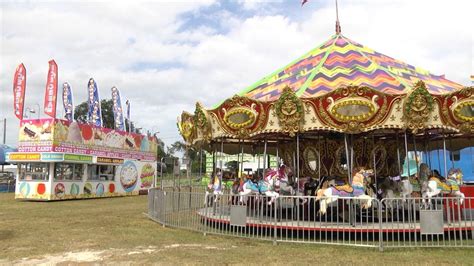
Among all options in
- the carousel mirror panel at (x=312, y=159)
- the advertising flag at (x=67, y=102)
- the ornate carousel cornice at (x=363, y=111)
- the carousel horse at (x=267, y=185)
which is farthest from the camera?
the advertising flag at (x=67, y=102)

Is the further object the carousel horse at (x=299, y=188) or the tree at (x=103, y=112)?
the tree at (x=103, y=112)

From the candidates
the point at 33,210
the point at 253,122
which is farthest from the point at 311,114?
the point at 33,210

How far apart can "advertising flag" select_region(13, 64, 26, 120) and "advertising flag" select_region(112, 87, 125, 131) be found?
7.38m

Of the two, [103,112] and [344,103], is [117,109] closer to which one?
[344,103]

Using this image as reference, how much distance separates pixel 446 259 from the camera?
6914 mm

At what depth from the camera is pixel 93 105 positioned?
25.7 meters

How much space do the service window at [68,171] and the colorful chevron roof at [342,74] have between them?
12.5m

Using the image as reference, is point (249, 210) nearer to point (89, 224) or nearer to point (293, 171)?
point (293, 171)

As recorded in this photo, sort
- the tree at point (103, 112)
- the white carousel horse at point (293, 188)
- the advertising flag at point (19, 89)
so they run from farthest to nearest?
the tree at point (103, 112), the advertising flag at point (19, 89), the white carousel horse at point (293, 188)

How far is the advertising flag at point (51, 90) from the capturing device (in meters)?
20.7

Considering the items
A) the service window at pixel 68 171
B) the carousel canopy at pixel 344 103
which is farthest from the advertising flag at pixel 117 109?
the carousel canopy at pixel 344 103

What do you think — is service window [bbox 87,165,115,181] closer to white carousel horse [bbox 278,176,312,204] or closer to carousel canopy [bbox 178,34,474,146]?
carousel canopy [bbox 178,34,474,146]

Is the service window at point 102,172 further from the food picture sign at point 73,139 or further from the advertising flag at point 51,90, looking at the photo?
the advertising flag at point 51,90

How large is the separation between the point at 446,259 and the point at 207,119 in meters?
6.51
